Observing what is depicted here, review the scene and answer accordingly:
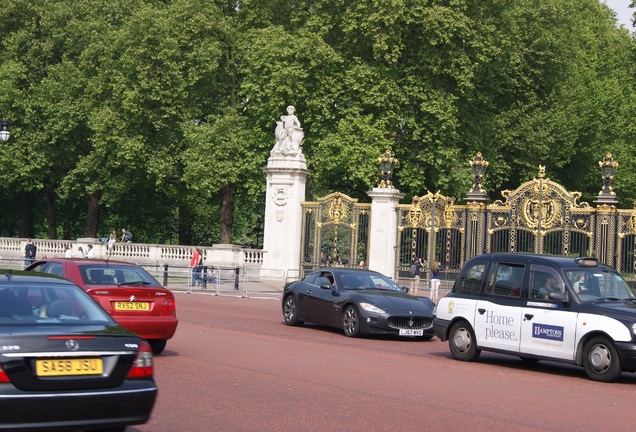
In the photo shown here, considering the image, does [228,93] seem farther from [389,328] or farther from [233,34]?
[389,328]

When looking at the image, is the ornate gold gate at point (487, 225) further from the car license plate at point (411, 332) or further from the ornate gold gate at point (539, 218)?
the car license plate at point (411, 332)

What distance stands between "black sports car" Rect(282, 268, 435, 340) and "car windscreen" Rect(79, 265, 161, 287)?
5261 mm

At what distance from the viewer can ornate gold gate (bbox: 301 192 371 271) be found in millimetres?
35781

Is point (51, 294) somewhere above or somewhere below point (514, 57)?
below

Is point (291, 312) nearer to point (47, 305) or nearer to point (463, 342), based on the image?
point (463, 342)

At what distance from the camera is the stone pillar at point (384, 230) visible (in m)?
34.9

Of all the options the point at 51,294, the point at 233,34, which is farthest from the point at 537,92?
the point at 51,294

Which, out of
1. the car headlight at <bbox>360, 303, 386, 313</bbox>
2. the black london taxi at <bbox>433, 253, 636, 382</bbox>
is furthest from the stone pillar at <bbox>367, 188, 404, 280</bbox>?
the black london taxi at <bbox>433, 253, 636, 382</bbox>

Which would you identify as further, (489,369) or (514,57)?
(514,57)

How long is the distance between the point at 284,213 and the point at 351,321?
1856cm

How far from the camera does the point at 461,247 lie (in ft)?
108

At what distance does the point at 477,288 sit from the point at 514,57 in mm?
30740

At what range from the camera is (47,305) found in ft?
27.8

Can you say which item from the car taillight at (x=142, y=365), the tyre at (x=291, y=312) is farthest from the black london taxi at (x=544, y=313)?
the car taillight at (x=142, y=365)
